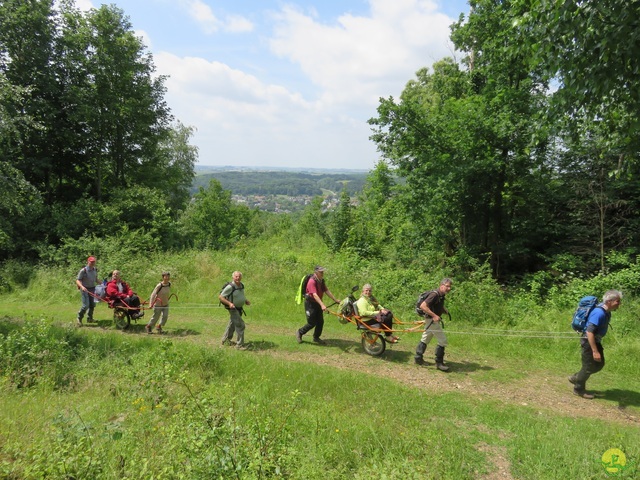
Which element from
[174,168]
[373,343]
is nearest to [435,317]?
[373,343]

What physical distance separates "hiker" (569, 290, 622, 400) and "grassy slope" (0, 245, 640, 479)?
600 mm

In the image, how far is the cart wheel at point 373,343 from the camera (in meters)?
8.73

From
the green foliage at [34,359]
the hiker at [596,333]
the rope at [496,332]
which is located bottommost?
the green foliage at [34,359]

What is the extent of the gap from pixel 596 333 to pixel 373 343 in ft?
14.3

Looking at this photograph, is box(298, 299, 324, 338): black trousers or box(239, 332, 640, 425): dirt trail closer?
box(239, 332, 640, 425): dirt trail

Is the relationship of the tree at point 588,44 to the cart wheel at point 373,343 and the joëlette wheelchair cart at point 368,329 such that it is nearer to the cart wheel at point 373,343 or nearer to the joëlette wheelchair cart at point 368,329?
the joëlette wheelchair cart at point 368,329

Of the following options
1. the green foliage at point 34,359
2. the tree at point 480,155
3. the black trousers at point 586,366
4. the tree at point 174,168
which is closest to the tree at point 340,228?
the tree at point 480,155

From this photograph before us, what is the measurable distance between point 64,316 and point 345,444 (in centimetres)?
1172

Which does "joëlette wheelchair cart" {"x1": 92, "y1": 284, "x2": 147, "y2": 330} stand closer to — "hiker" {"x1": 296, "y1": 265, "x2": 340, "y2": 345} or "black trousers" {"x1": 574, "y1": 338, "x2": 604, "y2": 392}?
"hiker" {"x1": 296, "y1": 265, "x2": 340, "y2": 345}

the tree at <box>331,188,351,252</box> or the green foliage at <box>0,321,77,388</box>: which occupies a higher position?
the tree at <box>331,188,351,252</box>

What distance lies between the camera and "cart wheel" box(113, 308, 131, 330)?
35.3 feet

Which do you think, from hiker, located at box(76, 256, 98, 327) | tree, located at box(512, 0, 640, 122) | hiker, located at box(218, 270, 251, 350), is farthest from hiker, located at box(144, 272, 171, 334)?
tree, located at box(512, 0, 640, 122)

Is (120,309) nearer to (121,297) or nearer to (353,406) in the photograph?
(121,297)

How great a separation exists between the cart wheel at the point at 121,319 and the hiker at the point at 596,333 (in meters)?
11.1
